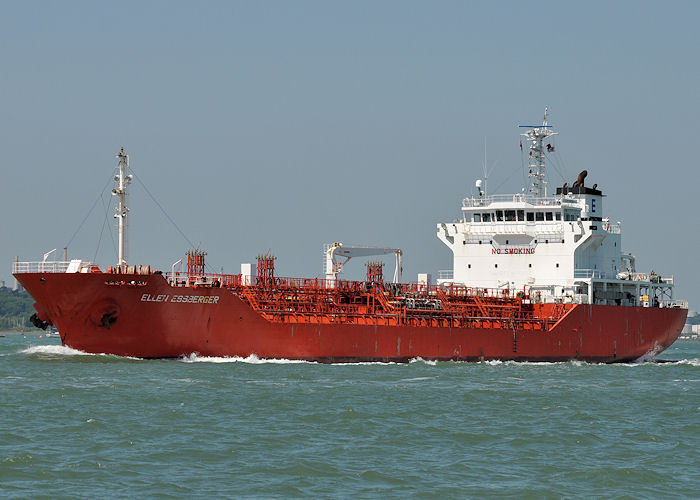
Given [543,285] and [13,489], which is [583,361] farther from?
[13,489]

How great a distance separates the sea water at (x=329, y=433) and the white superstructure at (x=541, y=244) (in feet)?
36.2

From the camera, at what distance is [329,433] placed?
23.3m

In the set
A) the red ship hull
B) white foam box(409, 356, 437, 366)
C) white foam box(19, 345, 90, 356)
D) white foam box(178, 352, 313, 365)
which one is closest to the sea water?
white foam box(19, 345, 90, 356)

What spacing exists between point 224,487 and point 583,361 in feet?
95.4

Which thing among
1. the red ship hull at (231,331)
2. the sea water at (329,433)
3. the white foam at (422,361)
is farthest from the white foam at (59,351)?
the white foam at (422,361)

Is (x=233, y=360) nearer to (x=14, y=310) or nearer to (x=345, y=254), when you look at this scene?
(x=345, y=254)

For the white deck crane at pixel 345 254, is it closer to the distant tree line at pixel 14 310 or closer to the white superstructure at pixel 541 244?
the white superstructure at pixel 541 244

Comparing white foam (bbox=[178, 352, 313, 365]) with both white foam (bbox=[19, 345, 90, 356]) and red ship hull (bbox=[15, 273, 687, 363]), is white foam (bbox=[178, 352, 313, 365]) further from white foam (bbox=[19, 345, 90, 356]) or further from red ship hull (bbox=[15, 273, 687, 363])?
white foam (bbox=[19, 345, 90, 356])

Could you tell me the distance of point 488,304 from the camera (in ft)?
143

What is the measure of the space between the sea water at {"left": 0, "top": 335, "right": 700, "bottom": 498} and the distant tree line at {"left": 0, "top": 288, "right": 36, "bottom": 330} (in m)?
141

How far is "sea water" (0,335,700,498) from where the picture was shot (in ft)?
61.4

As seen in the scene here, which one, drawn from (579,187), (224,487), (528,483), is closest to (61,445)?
(224,487)

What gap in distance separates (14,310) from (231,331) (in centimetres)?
15580

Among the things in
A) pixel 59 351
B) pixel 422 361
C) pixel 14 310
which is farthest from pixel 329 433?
pixel 14 310
